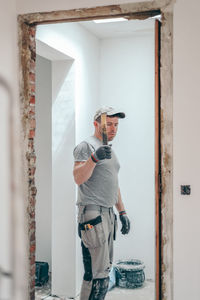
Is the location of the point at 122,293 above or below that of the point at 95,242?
below

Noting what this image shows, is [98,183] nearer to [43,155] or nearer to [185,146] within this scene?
[185,146]

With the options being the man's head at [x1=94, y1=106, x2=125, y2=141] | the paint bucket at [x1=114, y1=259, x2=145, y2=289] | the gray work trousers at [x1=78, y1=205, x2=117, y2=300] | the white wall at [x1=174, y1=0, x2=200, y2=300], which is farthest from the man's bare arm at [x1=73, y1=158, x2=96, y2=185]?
the paint bucket at [x1=114, y1=259, x2=145, y2=289]

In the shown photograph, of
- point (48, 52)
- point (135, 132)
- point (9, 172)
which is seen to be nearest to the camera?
point (9, 172)

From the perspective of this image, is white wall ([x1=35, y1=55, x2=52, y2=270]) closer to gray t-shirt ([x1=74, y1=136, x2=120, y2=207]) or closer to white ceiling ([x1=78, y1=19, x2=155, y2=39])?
white ceiling ([x1=78, y1=19, x2=155, y2=39])

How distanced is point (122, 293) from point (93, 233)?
3.92 ft

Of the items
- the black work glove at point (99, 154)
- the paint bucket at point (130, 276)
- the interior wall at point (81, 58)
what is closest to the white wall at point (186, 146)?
the black work glove at point (99, 154)

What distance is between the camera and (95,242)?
10.9 ft

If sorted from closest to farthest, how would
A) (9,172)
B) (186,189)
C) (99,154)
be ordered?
(186,189), (9,172), (99,154)

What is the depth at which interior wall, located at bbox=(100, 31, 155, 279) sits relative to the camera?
462 centimetres

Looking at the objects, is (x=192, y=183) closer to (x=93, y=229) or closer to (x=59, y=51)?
(x=93, y=229)

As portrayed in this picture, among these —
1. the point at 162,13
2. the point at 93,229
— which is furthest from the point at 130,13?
the point at 93,229

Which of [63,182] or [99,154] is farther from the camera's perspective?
[63,182]

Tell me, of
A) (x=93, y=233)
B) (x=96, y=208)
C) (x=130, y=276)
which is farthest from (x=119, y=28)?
(x=130, y=276)

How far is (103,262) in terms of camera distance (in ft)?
10.8
